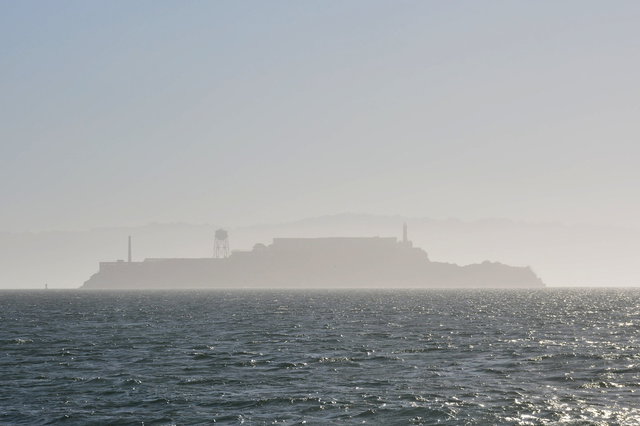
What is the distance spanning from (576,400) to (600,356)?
59.7ft

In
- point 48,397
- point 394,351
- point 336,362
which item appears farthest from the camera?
point 394,351

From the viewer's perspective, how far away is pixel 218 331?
78375 mm

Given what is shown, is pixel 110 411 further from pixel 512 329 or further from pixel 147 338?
pixel 512 329

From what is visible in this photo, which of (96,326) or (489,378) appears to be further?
(96,326)

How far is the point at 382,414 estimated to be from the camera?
3406 cm

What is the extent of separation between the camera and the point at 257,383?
4241 centimetres

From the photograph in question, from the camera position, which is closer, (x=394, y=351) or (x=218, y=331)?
(x=394, y=351)

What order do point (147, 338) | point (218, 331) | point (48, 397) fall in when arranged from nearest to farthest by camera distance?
point (48, 397) < point (147, 338) < point (218, 331)

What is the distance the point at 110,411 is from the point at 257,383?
9.32 metres

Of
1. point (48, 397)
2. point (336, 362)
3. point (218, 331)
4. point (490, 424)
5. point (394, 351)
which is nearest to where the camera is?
point (490, 424)

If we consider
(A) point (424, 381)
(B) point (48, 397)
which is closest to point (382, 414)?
(A) point (424, 381)

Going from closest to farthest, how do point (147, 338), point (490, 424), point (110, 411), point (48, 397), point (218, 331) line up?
1. point (490, 424)
2. point (110, 411)
3. point (48, 397)
4. point (147, 338)
5. point (218, 331)

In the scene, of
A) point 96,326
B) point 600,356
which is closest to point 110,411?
point 600,356

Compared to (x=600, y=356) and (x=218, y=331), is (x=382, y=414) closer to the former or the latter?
(x=600, y=356)
